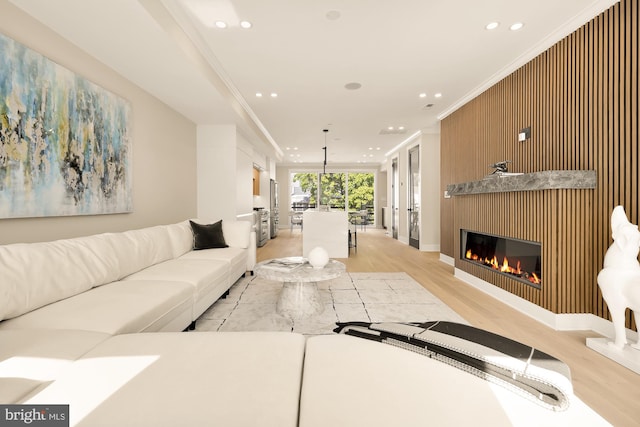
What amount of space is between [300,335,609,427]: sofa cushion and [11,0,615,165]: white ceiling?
8.97 ft

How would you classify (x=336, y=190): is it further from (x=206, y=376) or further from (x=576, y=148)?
(x=206, y=376)

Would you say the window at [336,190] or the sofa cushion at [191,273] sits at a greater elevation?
the window at [336,190]

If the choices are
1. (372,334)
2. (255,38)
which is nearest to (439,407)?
(372,334)

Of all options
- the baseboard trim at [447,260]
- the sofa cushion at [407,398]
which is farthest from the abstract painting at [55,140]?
the baseboard trim at [447,260]

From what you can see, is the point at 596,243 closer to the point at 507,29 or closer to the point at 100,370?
the point at 507,29

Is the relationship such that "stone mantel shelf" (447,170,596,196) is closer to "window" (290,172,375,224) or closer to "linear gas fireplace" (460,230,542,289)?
"linear gas fireplace" (460,230,542,289)

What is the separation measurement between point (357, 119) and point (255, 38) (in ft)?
10.4

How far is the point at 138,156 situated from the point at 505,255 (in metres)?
4.57

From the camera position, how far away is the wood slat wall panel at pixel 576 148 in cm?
222

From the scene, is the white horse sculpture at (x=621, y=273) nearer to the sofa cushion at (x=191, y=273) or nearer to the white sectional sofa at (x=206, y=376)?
the white sectional sofa at (x=206, y=376)

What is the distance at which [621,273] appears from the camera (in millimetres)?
1950

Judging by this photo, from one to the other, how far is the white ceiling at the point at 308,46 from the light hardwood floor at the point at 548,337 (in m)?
2.78

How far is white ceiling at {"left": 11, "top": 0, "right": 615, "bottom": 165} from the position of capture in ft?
7.94

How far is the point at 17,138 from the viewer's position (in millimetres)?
2016
